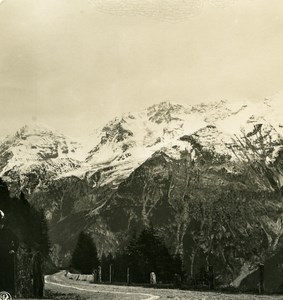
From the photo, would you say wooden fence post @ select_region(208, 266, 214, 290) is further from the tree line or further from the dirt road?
the tree line

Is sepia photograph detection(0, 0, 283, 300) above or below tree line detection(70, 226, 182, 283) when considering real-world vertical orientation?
above

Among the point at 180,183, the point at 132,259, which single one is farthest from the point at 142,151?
the point at 132,259

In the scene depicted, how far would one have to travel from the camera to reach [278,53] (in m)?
4.50

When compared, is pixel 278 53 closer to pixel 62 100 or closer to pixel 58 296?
pixel 62 100

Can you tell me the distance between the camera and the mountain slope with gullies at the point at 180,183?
441 cm

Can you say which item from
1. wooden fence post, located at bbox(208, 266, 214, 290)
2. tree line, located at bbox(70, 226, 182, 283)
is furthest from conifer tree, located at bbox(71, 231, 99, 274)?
wooden fence post, located at bbox(208, 266, 214, 290)

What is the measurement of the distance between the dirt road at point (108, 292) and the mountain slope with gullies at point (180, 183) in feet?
0.46

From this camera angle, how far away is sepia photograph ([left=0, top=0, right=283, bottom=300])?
443 centimetres

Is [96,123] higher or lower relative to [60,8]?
lower

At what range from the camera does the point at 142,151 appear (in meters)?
4.61

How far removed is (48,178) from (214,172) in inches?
49.8

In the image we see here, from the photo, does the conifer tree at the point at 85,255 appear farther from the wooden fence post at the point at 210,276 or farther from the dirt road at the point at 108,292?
the wooden fence post at the point at 210,276

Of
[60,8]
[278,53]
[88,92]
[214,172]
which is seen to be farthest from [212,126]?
[60,8]

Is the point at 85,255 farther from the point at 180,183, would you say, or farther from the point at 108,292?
the point at 180,183
